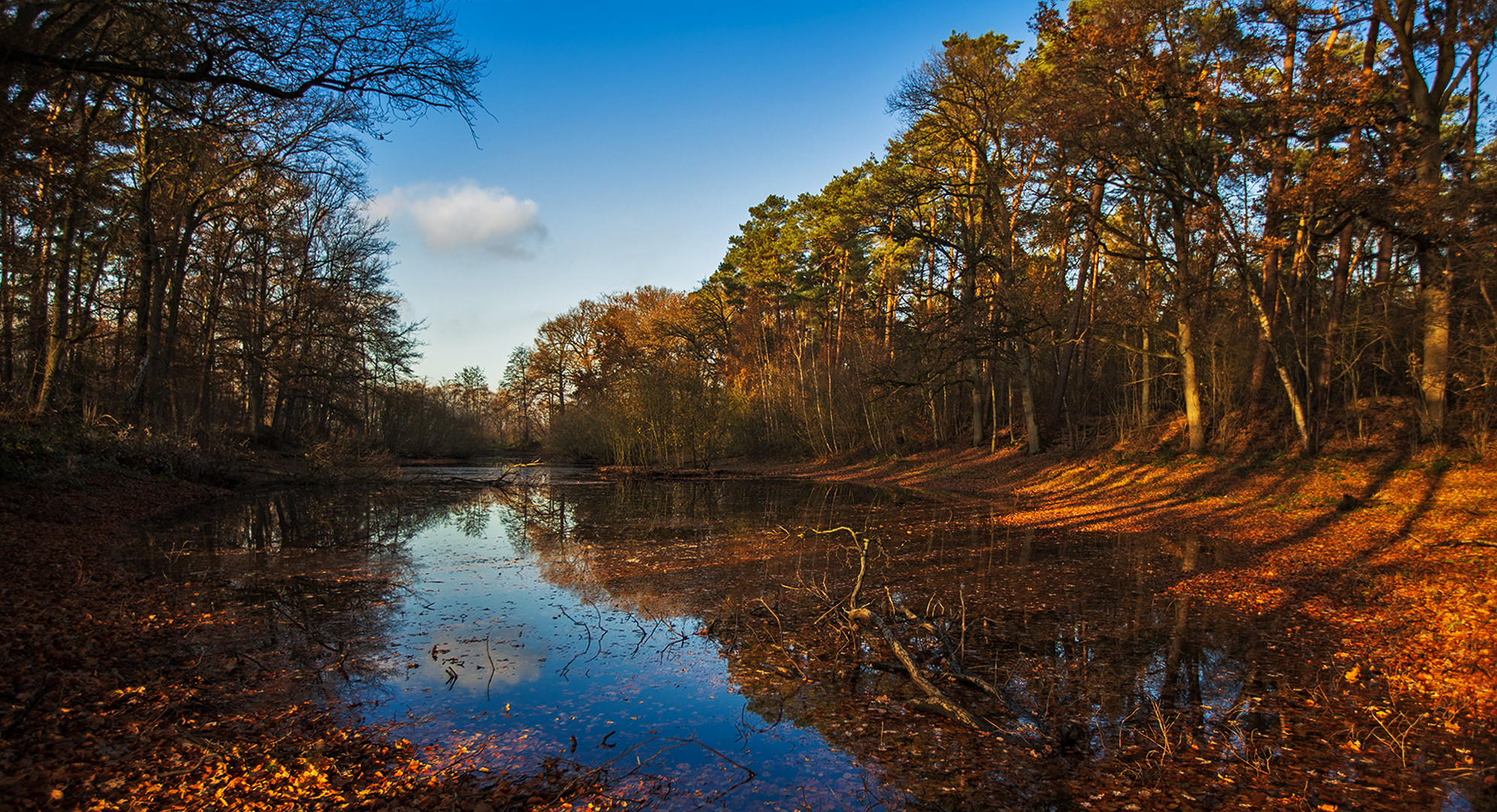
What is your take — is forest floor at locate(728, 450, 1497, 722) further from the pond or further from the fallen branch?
the fallen branch

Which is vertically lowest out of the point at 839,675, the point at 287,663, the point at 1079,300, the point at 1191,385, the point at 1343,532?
the point at 839,675

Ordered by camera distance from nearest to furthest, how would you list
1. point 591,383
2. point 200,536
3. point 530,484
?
point 200,536 < point 530,484 < point 591,383

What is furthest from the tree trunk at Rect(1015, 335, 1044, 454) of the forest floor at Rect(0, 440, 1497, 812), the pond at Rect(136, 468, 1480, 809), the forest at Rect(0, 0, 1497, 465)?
the pond at Rect(136, 468, 1480, 809)

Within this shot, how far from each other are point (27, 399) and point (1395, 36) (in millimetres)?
27098

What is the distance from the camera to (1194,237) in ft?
56.4

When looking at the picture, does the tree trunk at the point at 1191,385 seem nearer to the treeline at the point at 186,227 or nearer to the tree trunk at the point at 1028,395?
the tree trunk at the point at 1028,395

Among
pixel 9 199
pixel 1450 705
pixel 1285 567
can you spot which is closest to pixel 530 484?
pixel 9 199

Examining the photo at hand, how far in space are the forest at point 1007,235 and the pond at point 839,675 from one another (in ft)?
17.6

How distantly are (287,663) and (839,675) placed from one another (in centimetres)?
454

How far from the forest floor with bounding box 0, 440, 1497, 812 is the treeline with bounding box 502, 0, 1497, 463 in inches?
116

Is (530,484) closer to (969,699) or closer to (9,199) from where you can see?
(9,199)

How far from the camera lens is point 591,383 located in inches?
1731

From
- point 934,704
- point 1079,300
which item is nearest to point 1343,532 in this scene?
point 934,704

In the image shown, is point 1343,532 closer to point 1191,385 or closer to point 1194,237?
point 1191,385
